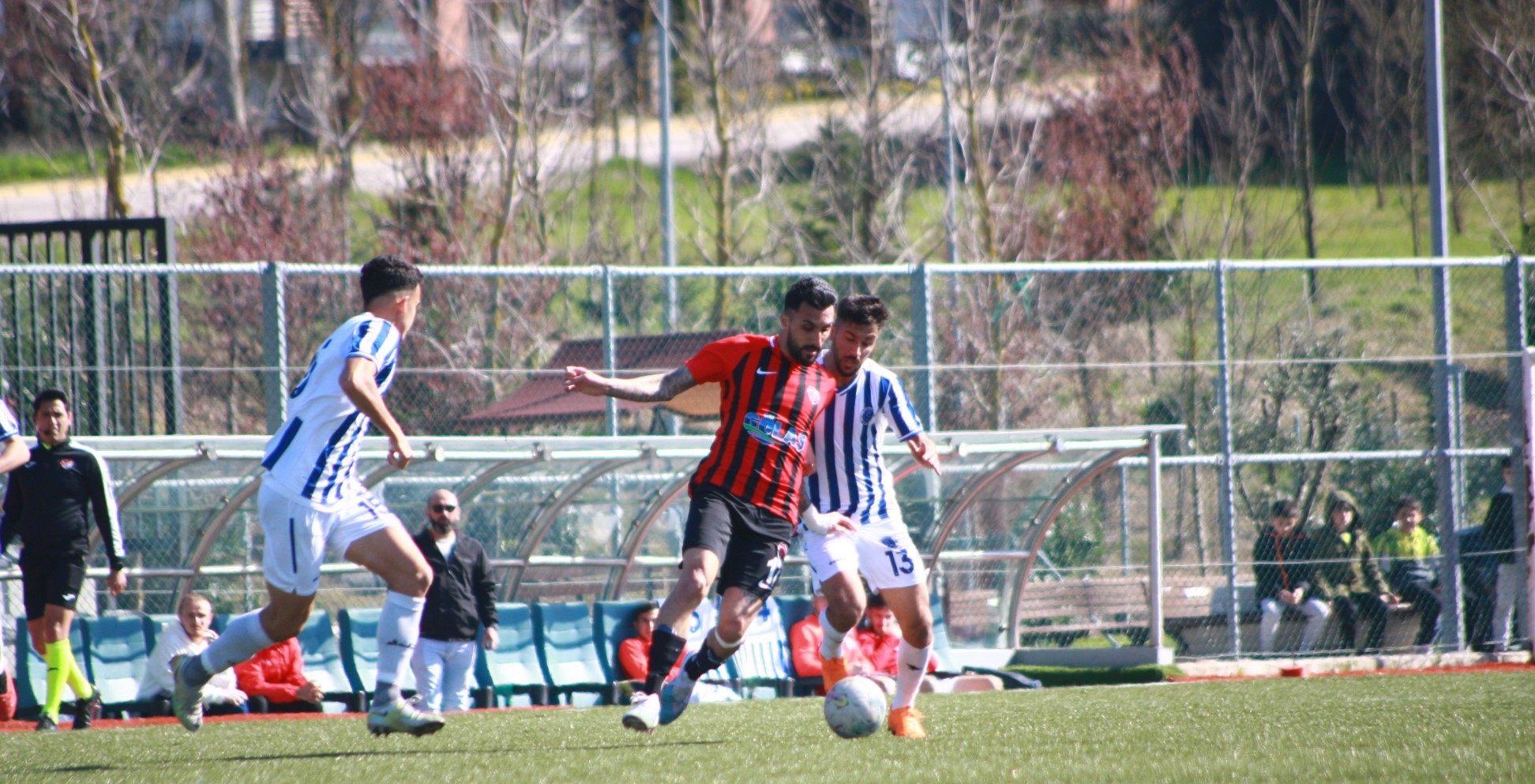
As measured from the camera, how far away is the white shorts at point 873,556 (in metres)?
6.64

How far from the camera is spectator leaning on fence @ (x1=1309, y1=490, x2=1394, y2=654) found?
1235 cm

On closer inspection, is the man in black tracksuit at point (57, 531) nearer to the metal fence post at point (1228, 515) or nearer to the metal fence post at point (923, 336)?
the metal fence post at point (923, 336)

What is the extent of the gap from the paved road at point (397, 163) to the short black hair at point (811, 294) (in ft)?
44.1

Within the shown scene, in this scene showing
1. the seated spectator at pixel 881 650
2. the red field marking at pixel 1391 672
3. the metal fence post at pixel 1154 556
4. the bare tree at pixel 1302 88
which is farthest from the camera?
the bare tree at pixel 1302 88

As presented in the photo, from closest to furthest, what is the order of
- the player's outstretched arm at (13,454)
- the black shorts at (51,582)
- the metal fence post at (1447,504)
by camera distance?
the player's outstretched arm at (13,454) < the black shorts at (51,582) < the metal fence post at (1447,504)

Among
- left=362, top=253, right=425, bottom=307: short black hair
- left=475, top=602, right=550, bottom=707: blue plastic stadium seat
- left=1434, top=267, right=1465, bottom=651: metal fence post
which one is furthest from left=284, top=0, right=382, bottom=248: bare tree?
left=362, top=253, right=425, bottom=307: short black hair

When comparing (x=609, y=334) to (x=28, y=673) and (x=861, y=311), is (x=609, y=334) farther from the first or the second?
(x=861, y=311)

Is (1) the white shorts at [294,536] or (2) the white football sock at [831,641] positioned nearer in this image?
(1) the white shorts at [294,536]

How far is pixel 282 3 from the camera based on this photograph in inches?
1100

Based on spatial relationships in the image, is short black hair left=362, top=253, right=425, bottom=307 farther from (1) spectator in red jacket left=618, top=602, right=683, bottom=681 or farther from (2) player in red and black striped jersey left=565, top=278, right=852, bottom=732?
(1) spectator in red jacket left=618, top=602, right=683, bottom=681

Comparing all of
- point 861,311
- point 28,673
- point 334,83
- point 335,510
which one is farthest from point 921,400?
point 334,83

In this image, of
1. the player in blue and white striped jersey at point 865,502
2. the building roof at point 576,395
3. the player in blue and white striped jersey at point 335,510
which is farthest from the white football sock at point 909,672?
the building roof at point 576,395

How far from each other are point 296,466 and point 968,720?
3381 millimetres

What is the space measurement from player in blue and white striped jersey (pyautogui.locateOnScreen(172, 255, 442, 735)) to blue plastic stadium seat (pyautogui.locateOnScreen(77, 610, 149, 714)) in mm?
4405
